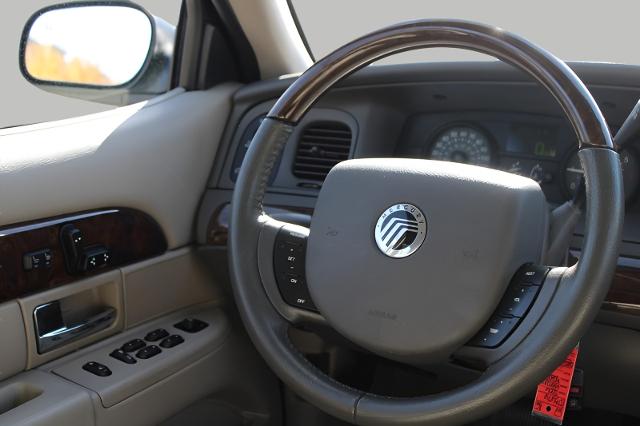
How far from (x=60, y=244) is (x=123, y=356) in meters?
0.26

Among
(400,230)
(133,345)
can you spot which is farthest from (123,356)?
(400,230)

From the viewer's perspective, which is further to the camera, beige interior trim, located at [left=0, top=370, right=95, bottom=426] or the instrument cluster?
the instrument cluster

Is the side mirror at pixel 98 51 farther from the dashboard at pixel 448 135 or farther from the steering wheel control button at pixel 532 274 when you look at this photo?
the steering wheel control button at pixel 532 274

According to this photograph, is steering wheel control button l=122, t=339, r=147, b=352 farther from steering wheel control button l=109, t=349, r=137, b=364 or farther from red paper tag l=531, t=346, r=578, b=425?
red paper tag l=531, t=346, r=578, b=425

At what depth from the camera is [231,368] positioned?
5.57ft

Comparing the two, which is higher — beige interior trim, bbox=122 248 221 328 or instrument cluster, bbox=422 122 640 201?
instrument cluster, bbox=422 122 640 201

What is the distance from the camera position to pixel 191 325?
5.39 ft

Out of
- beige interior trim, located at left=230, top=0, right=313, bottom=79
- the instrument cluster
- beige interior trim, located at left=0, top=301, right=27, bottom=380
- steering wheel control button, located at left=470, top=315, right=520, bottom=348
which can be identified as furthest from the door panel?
steering wheel control button, located at left=470, top=315, right=520, bottom=348

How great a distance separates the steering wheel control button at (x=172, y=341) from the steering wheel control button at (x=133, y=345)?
1.7 inches

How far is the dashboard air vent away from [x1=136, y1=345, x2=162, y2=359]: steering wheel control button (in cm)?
56

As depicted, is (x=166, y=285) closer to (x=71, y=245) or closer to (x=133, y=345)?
(x=133, y=345)

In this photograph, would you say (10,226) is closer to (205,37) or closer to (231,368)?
(231,368)

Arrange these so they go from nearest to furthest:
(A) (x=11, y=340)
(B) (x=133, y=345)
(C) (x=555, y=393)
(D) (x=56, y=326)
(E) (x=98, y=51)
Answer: (C) (x=555, y=393), (A) (x=11, y=340), (D) (x=56, y=326), (B) (x=133, y=345), (E) (x=98, y=51)

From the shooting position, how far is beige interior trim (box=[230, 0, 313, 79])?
1950 millimetres
